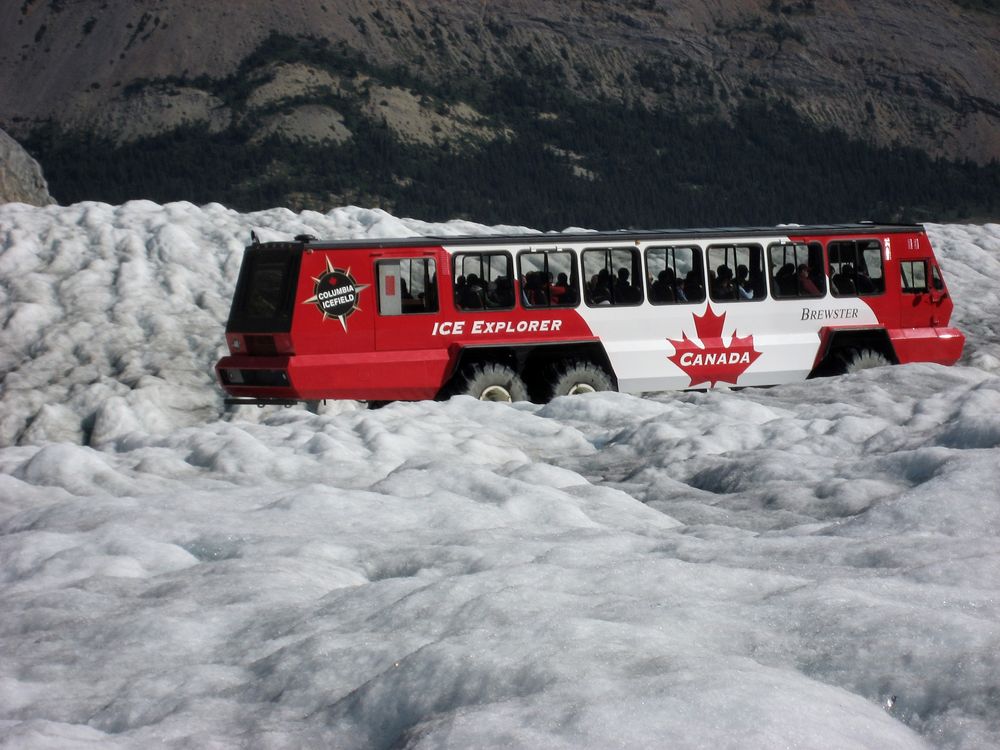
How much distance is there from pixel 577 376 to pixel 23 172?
2820 centimetres

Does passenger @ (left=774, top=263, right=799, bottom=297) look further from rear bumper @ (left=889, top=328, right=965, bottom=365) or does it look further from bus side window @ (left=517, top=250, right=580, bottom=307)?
bus side window @ (left=517, top=250, right=580, bottom=307)

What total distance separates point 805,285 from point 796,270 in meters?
0.27

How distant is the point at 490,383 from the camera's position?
50.4 ft

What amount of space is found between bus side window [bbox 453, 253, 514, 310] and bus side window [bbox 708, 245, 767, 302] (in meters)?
2.94

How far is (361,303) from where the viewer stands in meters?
14.9

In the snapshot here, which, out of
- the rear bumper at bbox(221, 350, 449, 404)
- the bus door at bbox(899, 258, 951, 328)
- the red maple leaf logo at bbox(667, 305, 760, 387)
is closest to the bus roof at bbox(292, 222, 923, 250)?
the bus door at bbox(899, 258, 951, 328)

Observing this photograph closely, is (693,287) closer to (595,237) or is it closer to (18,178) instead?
(595,237)

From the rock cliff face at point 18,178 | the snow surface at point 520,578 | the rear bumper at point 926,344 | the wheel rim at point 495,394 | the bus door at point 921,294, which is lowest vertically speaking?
the snow surface at point 520,578

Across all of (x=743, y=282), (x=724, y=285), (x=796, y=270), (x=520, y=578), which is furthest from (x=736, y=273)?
(x=520, y=578)

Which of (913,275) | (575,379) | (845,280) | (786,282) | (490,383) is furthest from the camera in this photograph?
(913,275)

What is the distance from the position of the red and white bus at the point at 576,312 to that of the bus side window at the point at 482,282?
0.8 inches

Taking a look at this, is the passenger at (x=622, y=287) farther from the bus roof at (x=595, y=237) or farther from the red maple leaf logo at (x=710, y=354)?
the red maple leaf logo at (x=710, y=354)

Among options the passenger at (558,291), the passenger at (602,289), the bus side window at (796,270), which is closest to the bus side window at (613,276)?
the passenger at (602,289)

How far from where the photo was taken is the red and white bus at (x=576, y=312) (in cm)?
1480
